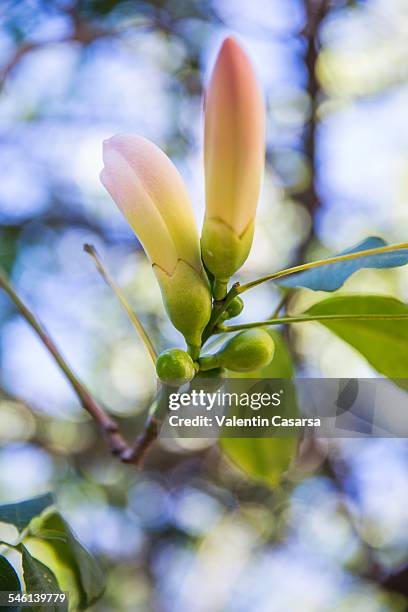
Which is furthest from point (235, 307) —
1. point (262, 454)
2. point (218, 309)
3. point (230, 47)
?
point (262, 454)

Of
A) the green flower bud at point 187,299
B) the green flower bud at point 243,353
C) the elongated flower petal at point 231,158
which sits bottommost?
the green flower bud at point 243,353

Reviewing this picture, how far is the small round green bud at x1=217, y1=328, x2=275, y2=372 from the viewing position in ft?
1.31

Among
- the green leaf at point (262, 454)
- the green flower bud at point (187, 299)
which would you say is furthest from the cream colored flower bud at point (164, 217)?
the green leaf at point (262, 454)

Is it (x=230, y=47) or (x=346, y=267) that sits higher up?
(x=230, y=47)

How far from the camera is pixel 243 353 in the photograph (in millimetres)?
398

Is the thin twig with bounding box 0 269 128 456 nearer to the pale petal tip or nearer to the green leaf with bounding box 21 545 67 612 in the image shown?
the green leaf with bounding box 21 545 67 612

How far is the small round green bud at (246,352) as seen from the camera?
40 centimetres

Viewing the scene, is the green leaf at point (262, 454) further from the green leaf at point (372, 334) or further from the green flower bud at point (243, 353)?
the green flower bud at point (243, 353)

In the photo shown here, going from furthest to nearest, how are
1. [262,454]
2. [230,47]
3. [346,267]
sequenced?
[262,454] < [346,267] < [230,47]

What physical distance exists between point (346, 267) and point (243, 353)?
0.10 metres

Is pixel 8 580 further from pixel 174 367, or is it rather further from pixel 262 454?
pixel 262 454

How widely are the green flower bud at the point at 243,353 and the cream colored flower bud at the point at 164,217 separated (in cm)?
2

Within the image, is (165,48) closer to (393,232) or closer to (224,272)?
(393,232)

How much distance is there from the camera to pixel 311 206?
1.93 m
